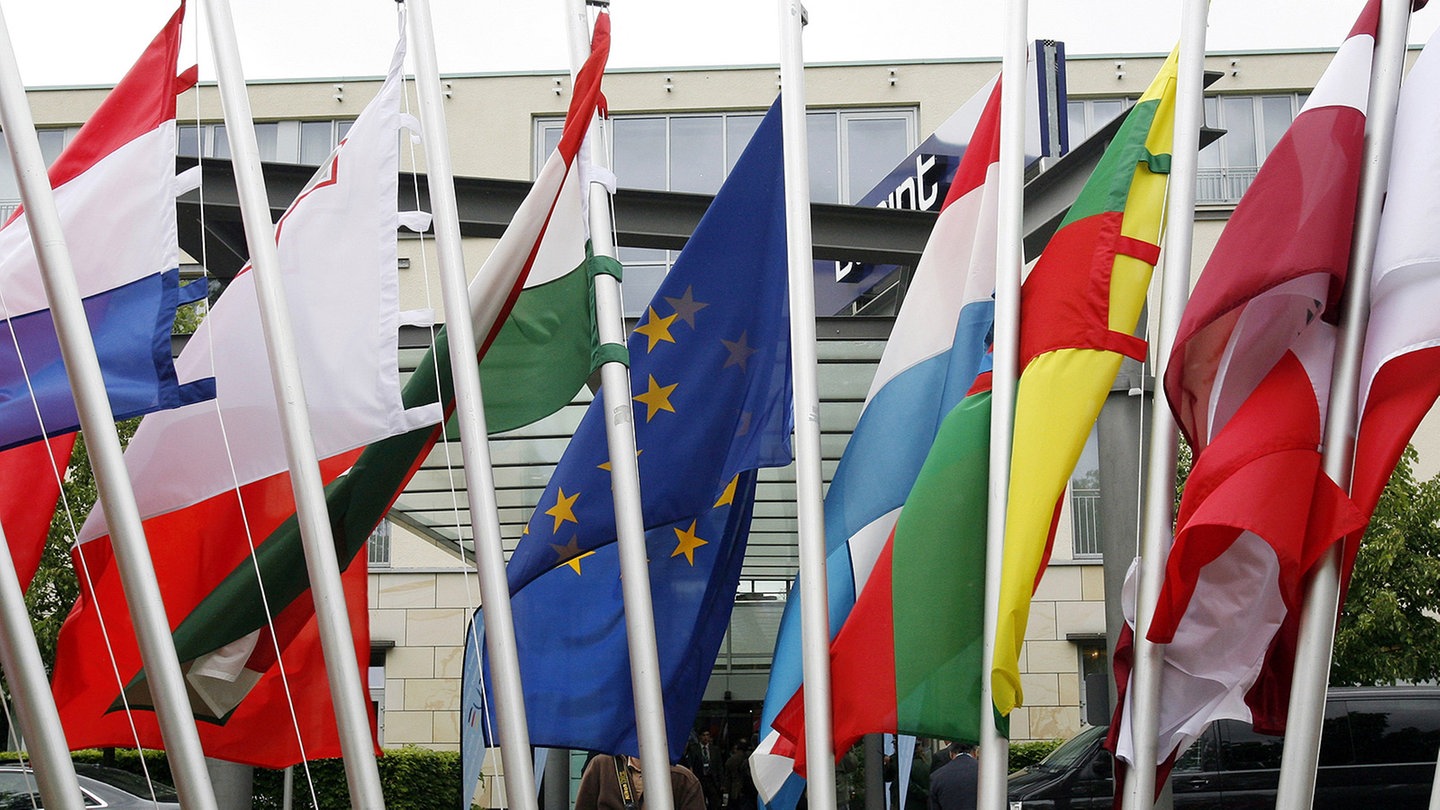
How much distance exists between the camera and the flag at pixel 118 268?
14.4 feet

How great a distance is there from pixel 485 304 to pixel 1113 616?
3.91m

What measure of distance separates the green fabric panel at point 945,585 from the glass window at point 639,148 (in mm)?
21225

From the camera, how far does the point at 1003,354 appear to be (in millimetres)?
4594

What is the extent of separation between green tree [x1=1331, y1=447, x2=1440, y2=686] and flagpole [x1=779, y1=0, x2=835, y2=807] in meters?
14.1

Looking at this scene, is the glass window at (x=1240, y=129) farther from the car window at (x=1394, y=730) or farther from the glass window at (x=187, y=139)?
the glass window at (x=187, y=139)

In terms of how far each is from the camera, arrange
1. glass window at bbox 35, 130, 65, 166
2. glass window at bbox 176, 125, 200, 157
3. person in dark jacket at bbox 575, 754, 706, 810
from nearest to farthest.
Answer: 1. person in dark jacket at bbox 575, 754, 706, 810
2. glass window at bbox 176, 125, 200, 157
3. glass window at bbox 35, 130, 65, 166

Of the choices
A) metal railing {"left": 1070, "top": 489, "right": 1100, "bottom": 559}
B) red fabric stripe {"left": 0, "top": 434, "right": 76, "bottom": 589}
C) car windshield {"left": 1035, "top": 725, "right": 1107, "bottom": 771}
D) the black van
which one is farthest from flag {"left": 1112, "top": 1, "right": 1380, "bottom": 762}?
metal railing {"left": 1070, "top": 489, "right": 1100, "bottom": 559}

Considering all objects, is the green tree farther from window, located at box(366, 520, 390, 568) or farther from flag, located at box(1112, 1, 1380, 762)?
window, located at box(366, 520, 390, 568)

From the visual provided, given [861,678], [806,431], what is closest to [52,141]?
[806,431]

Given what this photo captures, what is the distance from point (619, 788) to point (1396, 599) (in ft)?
39.0

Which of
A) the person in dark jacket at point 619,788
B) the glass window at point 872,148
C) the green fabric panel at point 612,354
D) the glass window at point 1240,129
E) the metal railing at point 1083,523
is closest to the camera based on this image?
the green fabric panel at point 612,354

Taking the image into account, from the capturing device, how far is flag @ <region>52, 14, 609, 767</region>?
4.85m

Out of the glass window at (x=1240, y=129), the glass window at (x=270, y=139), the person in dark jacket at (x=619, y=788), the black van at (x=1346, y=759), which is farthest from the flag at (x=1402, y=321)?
the glass window at (x=270, y=139)

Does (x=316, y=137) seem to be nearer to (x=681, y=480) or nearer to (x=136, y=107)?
(x=136, y=107)
